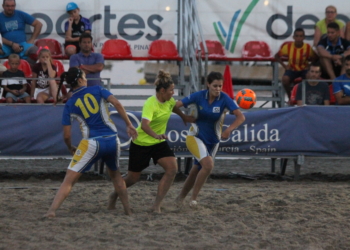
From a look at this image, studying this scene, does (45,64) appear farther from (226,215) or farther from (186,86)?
(226,215)

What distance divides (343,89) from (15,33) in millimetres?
6420

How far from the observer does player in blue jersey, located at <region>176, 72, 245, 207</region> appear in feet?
25.3

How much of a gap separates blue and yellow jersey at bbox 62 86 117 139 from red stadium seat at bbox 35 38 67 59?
6.25 m

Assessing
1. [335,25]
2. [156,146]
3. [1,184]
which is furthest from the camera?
[335,25]

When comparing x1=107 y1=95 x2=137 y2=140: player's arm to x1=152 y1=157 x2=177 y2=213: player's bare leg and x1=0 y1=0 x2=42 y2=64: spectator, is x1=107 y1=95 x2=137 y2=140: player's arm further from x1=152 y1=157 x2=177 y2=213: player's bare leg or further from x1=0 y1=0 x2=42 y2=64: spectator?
x1=0 y1=0 x2=42 y2=64: spectator

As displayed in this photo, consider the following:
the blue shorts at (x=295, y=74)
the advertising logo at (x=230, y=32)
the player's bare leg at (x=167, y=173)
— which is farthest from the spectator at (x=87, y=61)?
the player's bare leg at (x=167, y=173)

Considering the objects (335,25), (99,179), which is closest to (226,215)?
(99,179)

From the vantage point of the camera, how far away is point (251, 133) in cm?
1116

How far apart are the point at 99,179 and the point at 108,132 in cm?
442

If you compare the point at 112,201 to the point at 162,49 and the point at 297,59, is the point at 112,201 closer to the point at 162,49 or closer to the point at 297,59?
the point at 162,49

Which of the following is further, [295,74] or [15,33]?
[295,74]

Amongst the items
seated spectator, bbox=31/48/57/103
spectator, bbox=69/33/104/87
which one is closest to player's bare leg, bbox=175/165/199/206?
seated spectator, bbox=31/48/57/103

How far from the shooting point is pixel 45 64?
457 inches

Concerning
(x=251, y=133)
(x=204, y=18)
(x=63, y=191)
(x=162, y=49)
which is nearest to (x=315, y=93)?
(x=251, y=133)
